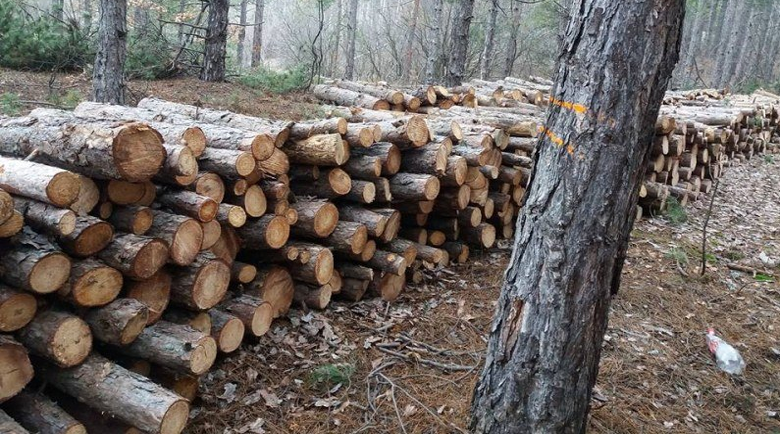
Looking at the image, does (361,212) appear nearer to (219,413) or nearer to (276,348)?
(276,348)

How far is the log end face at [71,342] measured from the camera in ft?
9.37

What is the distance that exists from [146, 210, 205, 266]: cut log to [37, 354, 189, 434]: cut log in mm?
726

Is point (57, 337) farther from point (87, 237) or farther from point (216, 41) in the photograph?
point (216, 41)

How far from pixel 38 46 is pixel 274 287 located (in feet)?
35.9

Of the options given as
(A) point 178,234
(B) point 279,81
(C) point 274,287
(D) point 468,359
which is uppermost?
(B) point 279,81

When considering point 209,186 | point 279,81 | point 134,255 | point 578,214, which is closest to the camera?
point 578,214

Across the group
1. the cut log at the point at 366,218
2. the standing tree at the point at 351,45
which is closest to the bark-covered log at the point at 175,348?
the cut log at the point at 366,218

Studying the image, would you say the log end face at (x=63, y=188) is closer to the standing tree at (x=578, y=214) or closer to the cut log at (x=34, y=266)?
the cut log at (x=34, y=266)

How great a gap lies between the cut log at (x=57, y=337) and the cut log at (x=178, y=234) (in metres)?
0.64

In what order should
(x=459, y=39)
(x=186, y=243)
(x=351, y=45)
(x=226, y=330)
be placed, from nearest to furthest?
1. (x=186, y=243)
2. (x=226, y=330)
3. (x=459, y=39)
4. (x=351, y=45)

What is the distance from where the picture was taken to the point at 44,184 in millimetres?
2988

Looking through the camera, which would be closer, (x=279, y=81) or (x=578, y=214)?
(x=578, y=214)

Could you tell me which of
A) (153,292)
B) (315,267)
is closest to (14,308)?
(153,292)

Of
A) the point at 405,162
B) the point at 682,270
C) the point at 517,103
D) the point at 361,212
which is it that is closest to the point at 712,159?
the point at 517,103
